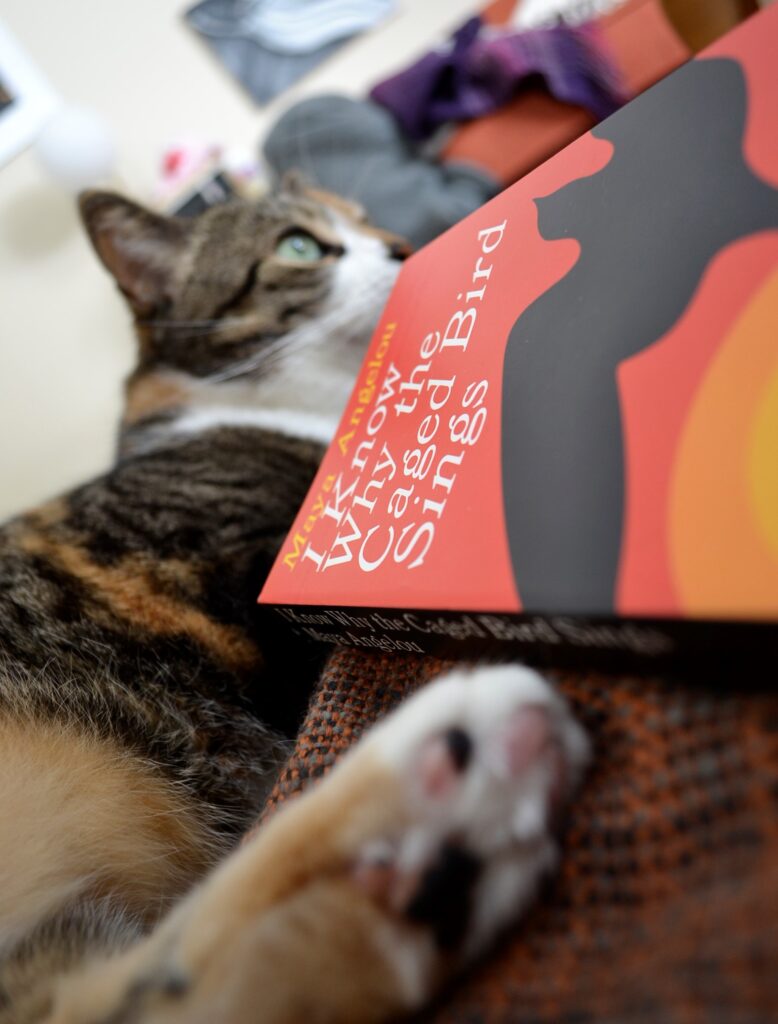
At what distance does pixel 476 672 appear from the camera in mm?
435

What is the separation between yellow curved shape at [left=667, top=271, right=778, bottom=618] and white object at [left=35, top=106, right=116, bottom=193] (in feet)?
5.77

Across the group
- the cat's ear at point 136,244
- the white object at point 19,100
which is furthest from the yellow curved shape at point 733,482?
the white object at point 19,100

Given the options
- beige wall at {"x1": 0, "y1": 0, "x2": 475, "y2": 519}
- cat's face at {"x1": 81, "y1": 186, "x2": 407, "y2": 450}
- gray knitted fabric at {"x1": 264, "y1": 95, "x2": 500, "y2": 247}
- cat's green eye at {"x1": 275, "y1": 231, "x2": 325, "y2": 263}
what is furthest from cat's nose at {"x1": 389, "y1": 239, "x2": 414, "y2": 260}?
beige wall at {"x1": 0, "y1": 0, "x2": 475, "y2": 519}

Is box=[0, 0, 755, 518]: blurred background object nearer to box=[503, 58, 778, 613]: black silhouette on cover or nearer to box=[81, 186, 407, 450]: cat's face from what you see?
box=[81, 186, 407, 450]: cat's face

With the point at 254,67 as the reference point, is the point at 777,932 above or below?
below

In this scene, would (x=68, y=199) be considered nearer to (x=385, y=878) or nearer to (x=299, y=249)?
(x=299, y=249)

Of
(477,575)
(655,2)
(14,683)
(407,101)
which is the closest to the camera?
(477,575)

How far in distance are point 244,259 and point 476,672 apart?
2.61 ft

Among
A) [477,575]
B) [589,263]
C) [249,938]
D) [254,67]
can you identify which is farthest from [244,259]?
[254,67]

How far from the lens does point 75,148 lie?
1587mm

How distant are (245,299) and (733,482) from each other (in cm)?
82

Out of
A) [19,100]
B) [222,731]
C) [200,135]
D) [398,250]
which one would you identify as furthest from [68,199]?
[222,731]

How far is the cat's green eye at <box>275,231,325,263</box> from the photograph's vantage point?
3.21 ft

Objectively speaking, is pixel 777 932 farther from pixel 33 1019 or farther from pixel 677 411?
pixel 33 1019
